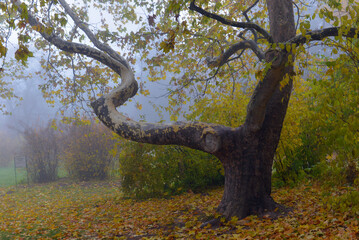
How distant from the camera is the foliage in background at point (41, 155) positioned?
1544 centimetres

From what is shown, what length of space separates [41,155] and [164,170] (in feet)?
32.7

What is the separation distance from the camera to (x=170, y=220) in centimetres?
566

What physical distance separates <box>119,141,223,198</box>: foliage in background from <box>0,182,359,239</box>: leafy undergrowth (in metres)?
0.43

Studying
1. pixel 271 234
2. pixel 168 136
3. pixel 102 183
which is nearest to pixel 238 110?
pixel 168 136

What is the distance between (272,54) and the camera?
194 inches

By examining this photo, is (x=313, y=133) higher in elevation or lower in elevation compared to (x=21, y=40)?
lower

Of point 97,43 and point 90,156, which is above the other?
point 97,43

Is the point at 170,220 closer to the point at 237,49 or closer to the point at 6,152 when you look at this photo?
the point at 237,49

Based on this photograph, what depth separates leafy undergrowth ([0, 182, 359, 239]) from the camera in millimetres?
3939

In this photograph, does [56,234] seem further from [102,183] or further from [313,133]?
[102,183]

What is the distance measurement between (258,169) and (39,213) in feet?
20.0

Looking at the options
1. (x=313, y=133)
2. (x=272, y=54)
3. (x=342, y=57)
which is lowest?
(x=313, y=133)

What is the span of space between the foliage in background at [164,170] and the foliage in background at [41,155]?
8.83 m

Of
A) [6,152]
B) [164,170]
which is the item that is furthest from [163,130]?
[6,152]
